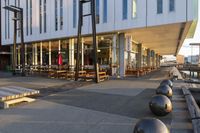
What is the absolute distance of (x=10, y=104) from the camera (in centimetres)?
958

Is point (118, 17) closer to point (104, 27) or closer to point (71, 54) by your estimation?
point (104, 27)

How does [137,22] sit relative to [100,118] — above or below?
above

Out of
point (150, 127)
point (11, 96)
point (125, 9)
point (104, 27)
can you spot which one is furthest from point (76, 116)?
point (104, 27)

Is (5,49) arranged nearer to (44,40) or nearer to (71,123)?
(44,40)

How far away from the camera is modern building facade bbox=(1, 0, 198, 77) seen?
2030cm

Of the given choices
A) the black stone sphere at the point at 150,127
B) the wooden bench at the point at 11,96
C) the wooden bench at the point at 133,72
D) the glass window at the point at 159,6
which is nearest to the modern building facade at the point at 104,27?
the glass window at the point at 159,6

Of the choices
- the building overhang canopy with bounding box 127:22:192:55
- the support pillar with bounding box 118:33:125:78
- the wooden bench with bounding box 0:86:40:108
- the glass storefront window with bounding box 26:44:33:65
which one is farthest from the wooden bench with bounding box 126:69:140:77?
the wooden bench with bounding box 0:86:40:108

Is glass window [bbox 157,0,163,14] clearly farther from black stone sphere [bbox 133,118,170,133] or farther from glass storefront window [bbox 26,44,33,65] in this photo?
glass storefront window [bbox 26,44,33,65]

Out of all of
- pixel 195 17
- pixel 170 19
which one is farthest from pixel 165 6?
pixel 195 17

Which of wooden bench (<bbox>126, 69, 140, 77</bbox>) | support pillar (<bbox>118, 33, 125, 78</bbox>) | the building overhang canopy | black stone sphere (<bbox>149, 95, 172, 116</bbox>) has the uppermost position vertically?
the building overhang canopy

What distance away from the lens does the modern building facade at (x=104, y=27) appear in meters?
20.3

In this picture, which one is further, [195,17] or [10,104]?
[195,17]

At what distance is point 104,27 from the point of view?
23438mm

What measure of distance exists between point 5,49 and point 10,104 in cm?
3302
